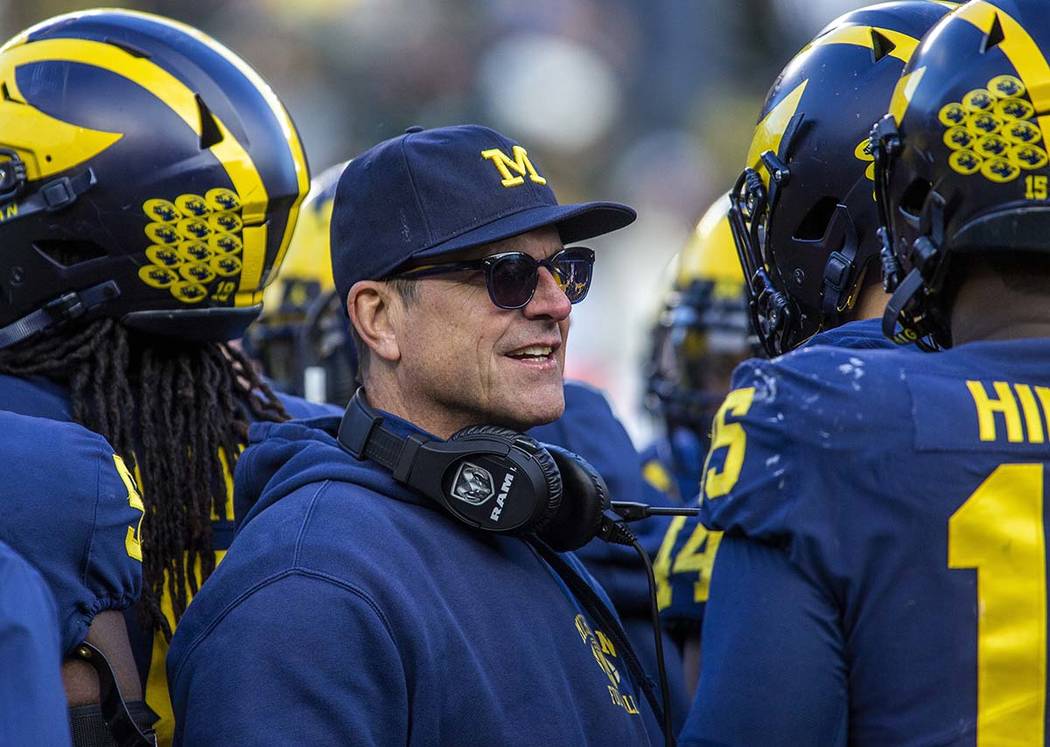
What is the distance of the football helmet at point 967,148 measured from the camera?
6.14ft

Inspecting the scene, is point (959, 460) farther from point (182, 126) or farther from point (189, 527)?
point (182, 126)

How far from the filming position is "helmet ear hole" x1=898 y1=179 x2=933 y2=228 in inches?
79.6

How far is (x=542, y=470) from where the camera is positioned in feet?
7.93

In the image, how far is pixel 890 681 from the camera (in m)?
1.78

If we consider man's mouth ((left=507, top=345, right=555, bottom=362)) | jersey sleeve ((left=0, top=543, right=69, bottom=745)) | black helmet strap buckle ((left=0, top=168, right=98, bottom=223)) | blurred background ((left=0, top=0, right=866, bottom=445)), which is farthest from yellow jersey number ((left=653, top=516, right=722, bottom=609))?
blurred background ((left=0, top=0, right=866, bottom=445))

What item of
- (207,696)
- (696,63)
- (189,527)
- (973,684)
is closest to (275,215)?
(189,527)

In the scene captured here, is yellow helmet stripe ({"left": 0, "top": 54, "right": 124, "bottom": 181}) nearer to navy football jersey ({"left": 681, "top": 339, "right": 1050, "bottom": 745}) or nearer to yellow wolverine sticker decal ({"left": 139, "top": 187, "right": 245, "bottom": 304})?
yellow wolverine sticker decal ({"left": 139, "top": 187, "right": 245, "bottom": 304})

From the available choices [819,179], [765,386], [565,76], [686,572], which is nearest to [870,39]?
[819,179]

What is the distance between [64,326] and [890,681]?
2030mm

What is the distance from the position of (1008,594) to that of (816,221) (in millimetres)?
1157

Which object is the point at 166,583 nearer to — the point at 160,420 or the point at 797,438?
the point at 160,420

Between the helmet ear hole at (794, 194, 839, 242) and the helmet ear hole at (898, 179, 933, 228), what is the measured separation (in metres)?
0.66

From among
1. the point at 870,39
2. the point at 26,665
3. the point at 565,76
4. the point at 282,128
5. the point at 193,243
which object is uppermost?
the point at 870,39

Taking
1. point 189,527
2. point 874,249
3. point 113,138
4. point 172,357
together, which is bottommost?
point 189,527
